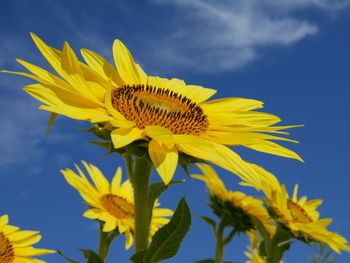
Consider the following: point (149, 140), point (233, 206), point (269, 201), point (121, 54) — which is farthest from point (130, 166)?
point (233, 206)

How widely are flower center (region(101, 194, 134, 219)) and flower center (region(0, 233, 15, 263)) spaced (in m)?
0.96

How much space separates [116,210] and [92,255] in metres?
2.21

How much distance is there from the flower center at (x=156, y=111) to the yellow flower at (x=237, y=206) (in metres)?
2.41

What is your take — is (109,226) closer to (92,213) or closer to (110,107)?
(92,213)

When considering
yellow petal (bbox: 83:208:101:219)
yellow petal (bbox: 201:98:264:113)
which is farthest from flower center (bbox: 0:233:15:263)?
yellow petal (bbox: 201:98:264:113)

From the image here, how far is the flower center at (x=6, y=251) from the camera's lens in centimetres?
433

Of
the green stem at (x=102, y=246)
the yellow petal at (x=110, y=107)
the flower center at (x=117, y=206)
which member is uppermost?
the flower center at (x=117, y=206)

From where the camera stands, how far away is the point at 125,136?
2447mm

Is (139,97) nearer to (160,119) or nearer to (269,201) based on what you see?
(160,119)

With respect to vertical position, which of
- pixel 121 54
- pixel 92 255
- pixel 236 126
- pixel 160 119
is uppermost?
pixel 121 54

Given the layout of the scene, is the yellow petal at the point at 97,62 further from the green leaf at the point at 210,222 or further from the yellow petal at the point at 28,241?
the green leaf at the point at 210,222

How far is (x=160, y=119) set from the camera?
2.96 m

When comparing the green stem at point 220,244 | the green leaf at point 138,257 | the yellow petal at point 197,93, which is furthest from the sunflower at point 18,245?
the green leaf at point 138,257

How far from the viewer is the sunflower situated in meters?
4.39
